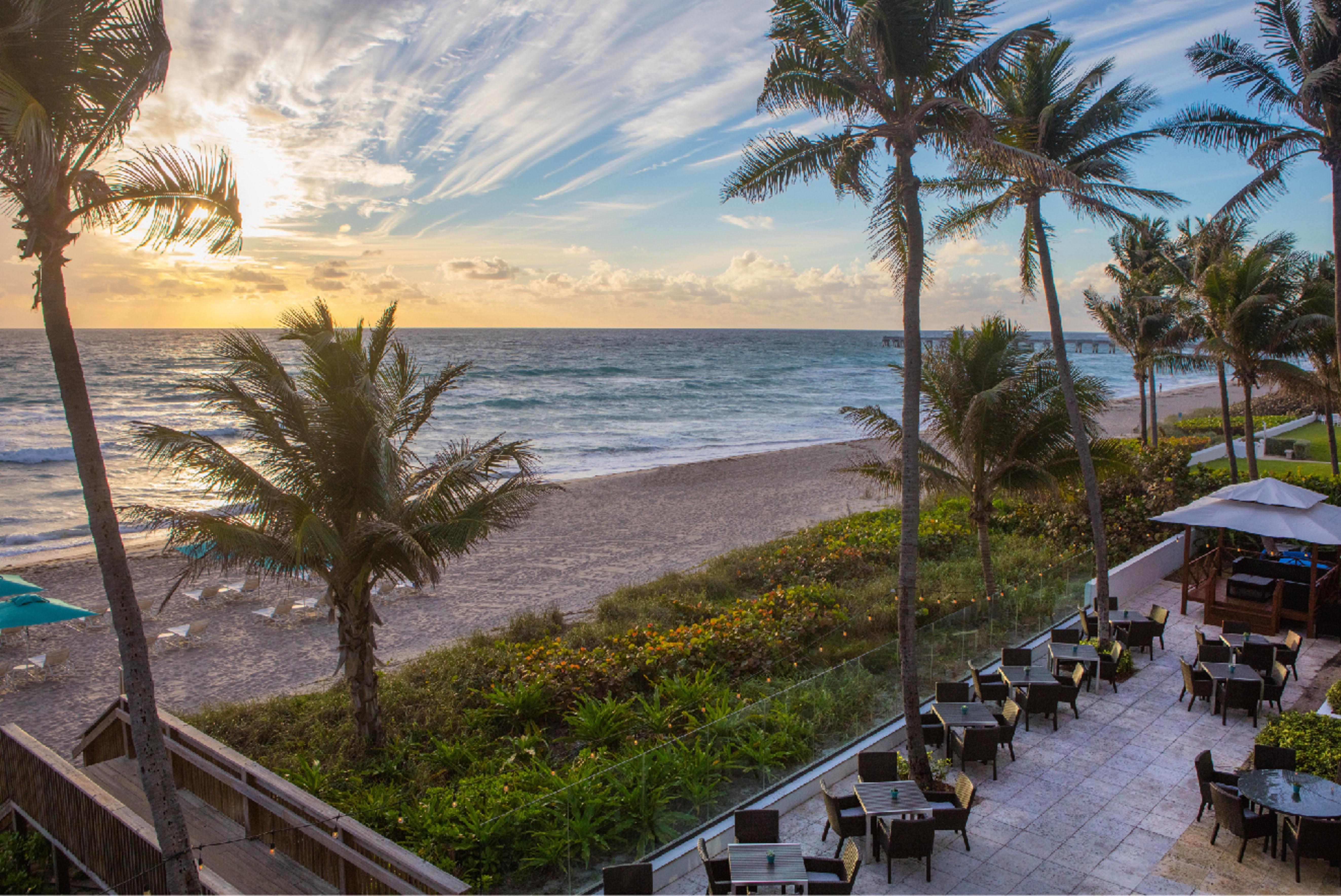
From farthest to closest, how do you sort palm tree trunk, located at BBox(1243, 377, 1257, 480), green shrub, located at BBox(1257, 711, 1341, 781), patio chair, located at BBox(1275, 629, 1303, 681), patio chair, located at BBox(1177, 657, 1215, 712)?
palm tree trunk, located at BBox(1243, 377, 1257, 480), patio chair, located at BBox(1275, 629, 1303, 681), patio chair, located at BBox(1177, 657, 1215, 712), green shrub, located at BBox(1257, 711, 1341, 781)

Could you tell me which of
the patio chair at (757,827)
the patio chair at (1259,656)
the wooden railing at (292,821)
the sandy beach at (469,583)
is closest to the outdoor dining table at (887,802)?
the patio chair at (757,827)

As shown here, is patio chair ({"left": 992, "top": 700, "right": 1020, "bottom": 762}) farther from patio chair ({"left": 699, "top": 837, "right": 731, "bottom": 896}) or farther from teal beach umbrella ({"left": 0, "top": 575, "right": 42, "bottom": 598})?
teal beach umbrella ({"left": 0, "top": 575, "right": 42, "bottom": 598})

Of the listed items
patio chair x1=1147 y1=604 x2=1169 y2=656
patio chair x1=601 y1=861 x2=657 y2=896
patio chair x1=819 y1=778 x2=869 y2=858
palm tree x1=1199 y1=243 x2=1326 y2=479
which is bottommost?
patio chair x1=819 y1=778 x2=869 y2=858

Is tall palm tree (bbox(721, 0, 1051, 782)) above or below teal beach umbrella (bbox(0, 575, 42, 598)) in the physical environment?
above

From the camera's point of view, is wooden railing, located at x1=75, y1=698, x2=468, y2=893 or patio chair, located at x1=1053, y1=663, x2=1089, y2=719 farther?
patio chair, located at x1=1053, y1=663, x2=1089, y2=719

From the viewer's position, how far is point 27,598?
13.9m

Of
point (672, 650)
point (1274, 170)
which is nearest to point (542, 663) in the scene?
point (672, 650)

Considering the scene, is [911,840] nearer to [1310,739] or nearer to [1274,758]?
[1274,758]

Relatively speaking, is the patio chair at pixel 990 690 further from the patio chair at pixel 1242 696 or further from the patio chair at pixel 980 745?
the patio chair at pixel 1242 696

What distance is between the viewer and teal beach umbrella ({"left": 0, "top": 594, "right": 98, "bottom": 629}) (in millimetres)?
13383

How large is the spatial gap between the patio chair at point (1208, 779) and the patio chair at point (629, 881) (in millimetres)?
5236

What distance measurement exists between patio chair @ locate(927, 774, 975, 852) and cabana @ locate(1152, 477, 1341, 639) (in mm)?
7820

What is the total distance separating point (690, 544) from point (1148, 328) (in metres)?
16.1

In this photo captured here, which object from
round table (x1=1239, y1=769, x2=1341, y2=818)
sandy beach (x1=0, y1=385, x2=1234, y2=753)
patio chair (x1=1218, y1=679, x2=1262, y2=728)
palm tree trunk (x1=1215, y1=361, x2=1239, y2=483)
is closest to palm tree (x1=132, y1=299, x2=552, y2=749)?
sandy beach (x1=0, y1=385, x2=1234, y2=753)
